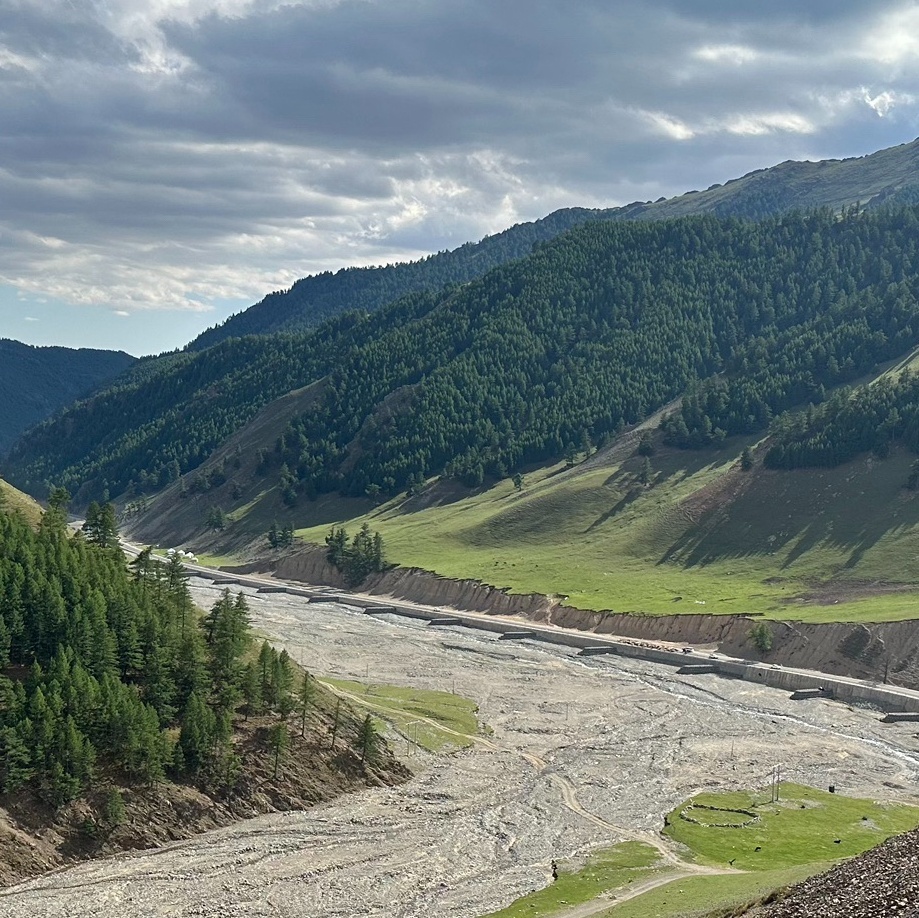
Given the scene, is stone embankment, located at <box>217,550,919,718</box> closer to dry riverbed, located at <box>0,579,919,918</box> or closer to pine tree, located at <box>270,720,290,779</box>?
dry riverbed, located at <box>0,579,919,918</box>

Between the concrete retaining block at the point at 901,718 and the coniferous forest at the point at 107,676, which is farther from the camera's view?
the concrete retaining block at the point at 901,718

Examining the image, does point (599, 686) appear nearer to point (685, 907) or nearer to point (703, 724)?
point (703, 724)

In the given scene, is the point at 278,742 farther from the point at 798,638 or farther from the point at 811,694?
the point at 798,638

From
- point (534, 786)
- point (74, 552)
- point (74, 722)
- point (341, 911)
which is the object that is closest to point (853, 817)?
point (534, 786)

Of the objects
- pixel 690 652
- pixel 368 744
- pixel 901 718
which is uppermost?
pixel 368 744

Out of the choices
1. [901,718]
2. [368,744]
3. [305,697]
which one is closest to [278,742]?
[305,697]

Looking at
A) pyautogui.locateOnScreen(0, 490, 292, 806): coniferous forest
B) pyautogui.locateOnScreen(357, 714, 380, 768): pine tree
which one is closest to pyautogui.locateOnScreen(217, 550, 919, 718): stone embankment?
pyautogui.locateOnScreen(357, 714, 380, 768): pine tree

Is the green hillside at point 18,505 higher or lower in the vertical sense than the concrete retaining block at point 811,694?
higher

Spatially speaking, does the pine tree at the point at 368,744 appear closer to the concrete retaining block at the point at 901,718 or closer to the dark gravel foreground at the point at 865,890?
the dark gravel foreground at the point at 865,890

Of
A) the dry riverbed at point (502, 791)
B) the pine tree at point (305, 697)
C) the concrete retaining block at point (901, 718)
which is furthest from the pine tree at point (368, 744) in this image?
the concrete retaining block at point (901, 718)
